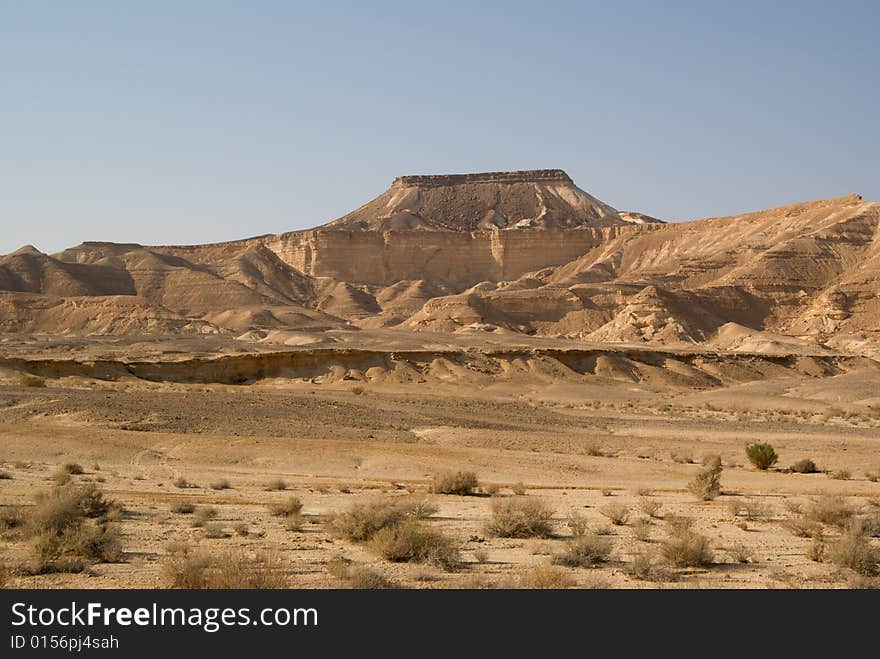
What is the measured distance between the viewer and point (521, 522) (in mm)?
11766

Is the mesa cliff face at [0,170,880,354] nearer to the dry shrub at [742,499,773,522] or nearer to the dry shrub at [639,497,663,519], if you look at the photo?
the dry shrub at [742,499,773,522]

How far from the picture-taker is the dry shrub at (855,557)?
9.82 meters

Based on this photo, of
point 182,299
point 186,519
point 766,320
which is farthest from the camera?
point 182,299

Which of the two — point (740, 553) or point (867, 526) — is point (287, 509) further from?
point (867, 526)

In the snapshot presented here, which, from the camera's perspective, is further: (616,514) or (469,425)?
(469,425)


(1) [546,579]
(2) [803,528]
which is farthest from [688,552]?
(2) [803,528]

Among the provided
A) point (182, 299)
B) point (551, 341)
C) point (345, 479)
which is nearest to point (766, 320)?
point (551, 341)

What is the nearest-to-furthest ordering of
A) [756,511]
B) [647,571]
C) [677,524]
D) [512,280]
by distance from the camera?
[647,571] < [677,524] < [756,511] < [512,280]

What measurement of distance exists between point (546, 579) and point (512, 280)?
104198 millimetres

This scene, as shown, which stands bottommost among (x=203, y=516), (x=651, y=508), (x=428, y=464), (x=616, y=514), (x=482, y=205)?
(x=428, y=464)

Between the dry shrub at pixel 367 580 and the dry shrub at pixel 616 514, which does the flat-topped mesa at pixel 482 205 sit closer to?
the dry shrub at pixel 616 514

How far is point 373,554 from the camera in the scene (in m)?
10.2
